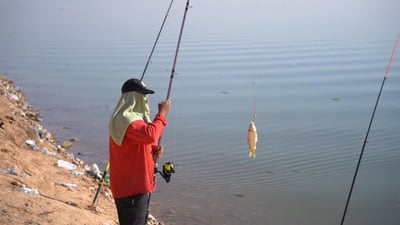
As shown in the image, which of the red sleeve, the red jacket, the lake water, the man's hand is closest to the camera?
the red sleeve

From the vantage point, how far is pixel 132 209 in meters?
3.74

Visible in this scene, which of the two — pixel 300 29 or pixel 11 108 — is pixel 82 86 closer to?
pixel 11 108

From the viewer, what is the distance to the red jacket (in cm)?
362

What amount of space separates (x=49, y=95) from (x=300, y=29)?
35.3 feet

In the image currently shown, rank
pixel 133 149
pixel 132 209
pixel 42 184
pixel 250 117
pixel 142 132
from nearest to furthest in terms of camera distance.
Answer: pixel 142 132 < pixel 133 149 < pixel 132 209 < pixel 42 184 < pixel 250 117

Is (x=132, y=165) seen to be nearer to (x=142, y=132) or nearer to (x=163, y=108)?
(x=142, y=132)

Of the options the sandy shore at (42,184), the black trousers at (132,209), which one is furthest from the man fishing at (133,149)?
the sandy shore at (42,184)

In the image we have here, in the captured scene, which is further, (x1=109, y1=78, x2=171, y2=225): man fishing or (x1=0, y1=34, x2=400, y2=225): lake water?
(x1=0, y1=34, x2=400, y2=225): lake water

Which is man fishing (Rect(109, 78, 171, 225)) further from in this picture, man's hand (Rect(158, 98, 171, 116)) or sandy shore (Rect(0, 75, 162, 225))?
sandy shore (Rect(0, 75, 162, 225))

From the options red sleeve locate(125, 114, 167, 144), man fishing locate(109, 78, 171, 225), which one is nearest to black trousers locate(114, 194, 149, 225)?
man fishing locate(109, 78, 171, 225)

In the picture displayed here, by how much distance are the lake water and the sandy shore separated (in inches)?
39.0

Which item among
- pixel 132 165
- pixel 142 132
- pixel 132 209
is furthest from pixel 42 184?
pixel 142 132

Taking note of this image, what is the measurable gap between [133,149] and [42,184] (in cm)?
263

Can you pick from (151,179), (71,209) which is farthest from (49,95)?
(151,179)
